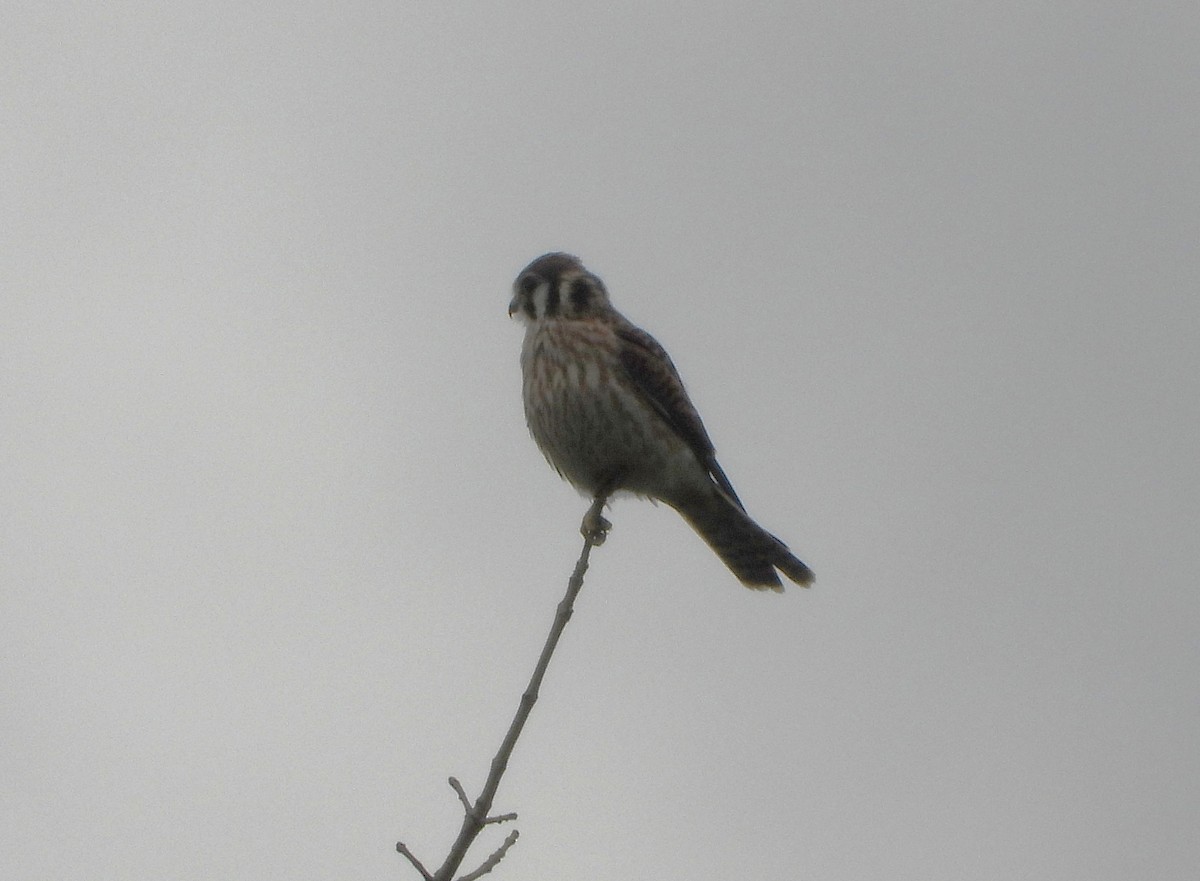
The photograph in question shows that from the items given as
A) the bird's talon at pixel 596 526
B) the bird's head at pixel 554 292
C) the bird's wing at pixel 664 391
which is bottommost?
the bird's talon at pixel 596 526

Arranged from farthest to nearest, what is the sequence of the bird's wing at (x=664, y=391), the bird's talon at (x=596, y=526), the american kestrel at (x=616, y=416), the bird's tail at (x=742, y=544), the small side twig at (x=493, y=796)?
the bird's tail at (x=742, y=544)
the bird's wing at (x=664, y=391)
the american kestrel at (x=616, y=416)
the bird's talon at (x=596, y=526)
the small side twig at (x=493, y=796)

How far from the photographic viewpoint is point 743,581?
21.8ft

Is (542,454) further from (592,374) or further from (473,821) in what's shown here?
(473,821)

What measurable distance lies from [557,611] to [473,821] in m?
0.63

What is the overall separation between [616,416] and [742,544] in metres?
0.95

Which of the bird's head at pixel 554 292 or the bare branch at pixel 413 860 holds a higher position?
the bird's head at pixel 554 292

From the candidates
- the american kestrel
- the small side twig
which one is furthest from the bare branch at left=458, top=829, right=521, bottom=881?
the american kestrel

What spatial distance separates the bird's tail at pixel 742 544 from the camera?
647 centimetres

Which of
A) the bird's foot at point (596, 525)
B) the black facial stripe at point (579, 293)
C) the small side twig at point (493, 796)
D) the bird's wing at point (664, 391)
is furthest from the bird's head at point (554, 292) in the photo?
the small side twig at point (493, 796)

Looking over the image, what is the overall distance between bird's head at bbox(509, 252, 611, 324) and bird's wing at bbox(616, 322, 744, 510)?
210 mm

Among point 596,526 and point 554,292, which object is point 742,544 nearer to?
point 554,292

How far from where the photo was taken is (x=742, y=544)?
259 inches

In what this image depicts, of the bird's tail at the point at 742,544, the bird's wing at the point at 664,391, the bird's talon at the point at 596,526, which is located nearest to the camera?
the bird's talon at the point at 596,526

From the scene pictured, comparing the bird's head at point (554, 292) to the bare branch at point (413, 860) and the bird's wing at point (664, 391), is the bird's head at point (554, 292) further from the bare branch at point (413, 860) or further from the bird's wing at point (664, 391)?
the bare branch at point (413, 860)
